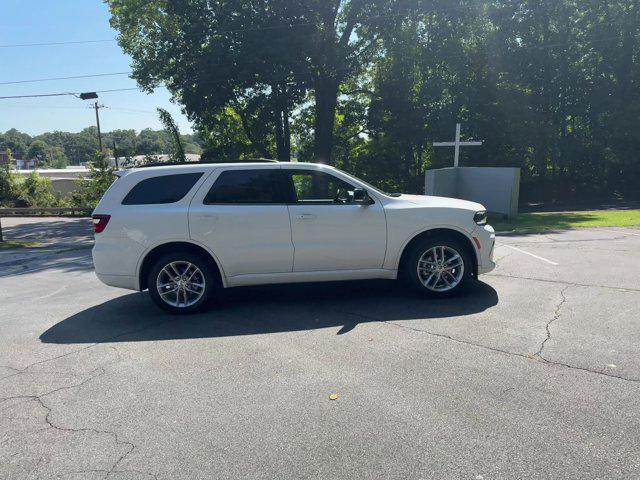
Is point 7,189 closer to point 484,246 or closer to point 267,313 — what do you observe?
point 267,313

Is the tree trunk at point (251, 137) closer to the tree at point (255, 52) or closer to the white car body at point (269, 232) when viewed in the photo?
the tree at point (255, 52)

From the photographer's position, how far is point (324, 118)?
25688mm

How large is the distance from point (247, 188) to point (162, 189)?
1036 millimetres

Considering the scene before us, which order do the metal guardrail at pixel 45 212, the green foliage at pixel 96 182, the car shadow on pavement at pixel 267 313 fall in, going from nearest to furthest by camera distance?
the car shadow on pavement at pixel 267 313 → the metal guardrail at pixel 45 212 → the green foliage at pixel 96 182

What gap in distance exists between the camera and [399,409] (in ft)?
11.5

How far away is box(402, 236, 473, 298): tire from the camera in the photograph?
20.5ft

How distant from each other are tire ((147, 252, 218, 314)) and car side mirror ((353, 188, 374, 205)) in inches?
78.7

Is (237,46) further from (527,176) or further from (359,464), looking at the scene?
(359,464)

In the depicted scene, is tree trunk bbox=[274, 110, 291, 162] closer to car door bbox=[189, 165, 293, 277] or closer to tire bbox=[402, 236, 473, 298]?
car door bbox=[189, 165, 293, 277]

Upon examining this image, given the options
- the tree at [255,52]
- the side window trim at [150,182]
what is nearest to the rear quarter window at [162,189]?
the side window trim at [150,182]

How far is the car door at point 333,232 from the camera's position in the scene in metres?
6.07

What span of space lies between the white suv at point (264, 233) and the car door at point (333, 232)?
0.01 metres

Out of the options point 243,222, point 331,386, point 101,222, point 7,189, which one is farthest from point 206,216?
point 7,189

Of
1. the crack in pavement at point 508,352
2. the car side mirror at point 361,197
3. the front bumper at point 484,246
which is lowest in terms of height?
the crack in pavement at point 508,352
